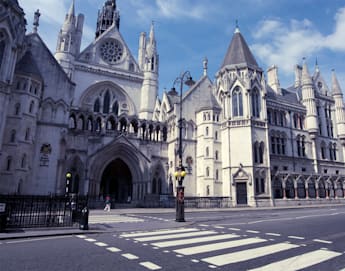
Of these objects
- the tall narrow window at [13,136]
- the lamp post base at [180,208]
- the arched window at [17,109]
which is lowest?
the lamp post base at [180,208]

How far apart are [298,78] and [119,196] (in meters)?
39.5

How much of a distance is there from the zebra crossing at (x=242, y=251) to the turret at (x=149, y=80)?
112 feet

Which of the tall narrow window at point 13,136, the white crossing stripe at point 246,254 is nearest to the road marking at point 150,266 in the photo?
the white crossing stripe at point 246,254

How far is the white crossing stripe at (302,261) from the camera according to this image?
210 inches

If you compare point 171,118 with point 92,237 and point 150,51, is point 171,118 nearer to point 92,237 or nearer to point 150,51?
point 150,51

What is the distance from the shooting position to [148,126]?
35625mm

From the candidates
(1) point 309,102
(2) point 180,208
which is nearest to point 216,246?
(2) point 180,208

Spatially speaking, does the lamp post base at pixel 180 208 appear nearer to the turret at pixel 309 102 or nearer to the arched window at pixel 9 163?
the arched window at pixel 9 163

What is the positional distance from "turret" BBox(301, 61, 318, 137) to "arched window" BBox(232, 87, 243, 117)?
46.9 feet

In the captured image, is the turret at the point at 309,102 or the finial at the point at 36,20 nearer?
the finial at the point at 36,20

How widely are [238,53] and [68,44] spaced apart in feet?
85.1

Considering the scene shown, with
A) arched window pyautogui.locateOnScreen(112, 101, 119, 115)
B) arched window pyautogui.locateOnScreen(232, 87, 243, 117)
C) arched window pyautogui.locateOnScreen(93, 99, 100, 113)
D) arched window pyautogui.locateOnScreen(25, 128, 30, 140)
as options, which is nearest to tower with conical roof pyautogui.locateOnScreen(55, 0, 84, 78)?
arched window pyautogui.locateOnScreen(93, 99, 100, 113)

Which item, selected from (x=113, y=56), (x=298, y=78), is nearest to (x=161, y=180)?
(x=113, y=56)

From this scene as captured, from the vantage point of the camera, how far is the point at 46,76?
94.6 ft
